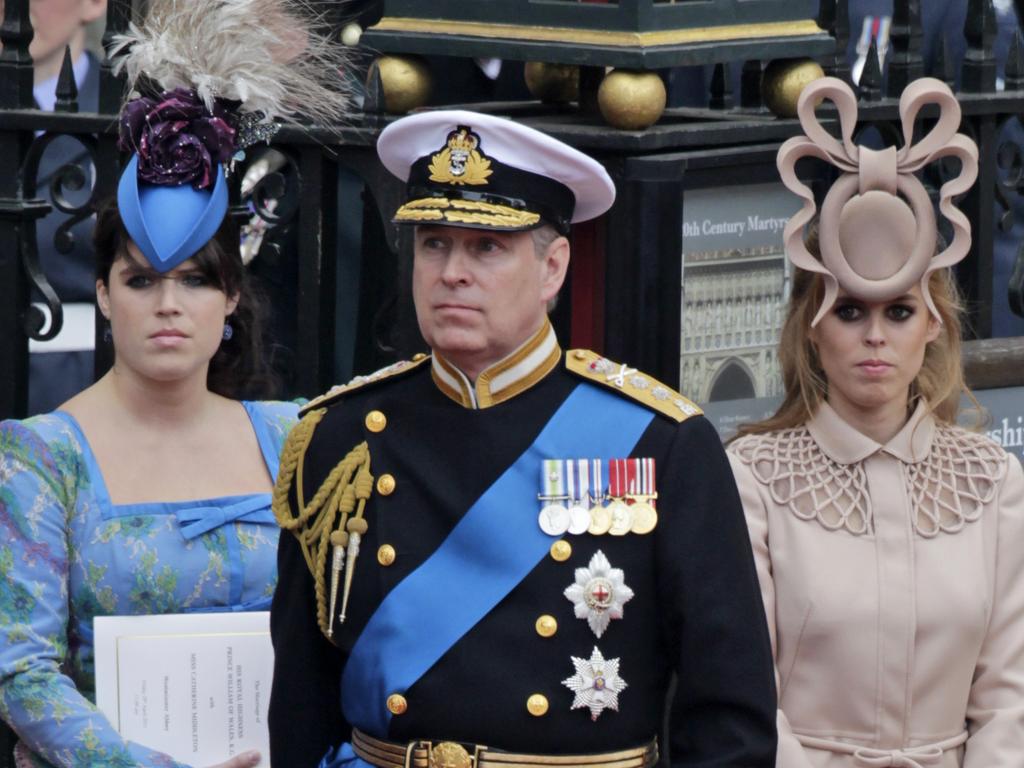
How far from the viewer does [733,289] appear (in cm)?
526

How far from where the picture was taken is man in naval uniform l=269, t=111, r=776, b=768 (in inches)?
147

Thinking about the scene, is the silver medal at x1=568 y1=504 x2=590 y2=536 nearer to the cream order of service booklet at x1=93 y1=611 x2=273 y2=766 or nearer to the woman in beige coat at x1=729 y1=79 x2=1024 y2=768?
the woman in beige coat at x1=729 y1=79 x2=1024 y2=768

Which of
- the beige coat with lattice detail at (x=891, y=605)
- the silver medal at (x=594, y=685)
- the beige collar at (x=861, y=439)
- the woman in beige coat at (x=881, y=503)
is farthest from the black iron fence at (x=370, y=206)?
the silver medal at (x=594, y=685)

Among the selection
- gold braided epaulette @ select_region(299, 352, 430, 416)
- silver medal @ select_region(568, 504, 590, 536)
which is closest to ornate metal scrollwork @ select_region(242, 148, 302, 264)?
gold braided epaulette @ select_region(299, 352, 430, 416)

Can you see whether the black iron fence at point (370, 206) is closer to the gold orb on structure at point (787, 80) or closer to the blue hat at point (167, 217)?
the gold orb on structure at point (787, 80)

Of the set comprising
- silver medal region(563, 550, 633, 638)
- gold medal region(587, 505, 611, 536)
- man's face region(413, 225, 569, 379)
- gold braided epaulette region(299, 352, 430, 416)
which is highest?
man's face region(413, 225, 569, 379)

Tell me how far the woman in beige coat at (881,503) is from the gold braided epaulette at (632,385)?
2.05ft

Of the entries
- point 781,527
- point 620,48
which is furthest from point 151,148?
point 781,527

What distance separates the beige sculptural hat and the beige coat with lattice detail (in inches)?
13.5

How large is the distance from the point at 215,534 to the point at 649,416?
1040 millimetres

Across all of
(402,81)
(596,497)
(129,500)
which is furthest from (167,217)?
(596,497)

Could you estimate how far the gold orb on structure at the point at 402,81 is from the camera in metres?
5.32

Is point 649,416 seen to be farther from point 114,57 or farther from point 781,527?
point 114,57

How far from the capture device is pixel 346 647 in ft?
12.7
